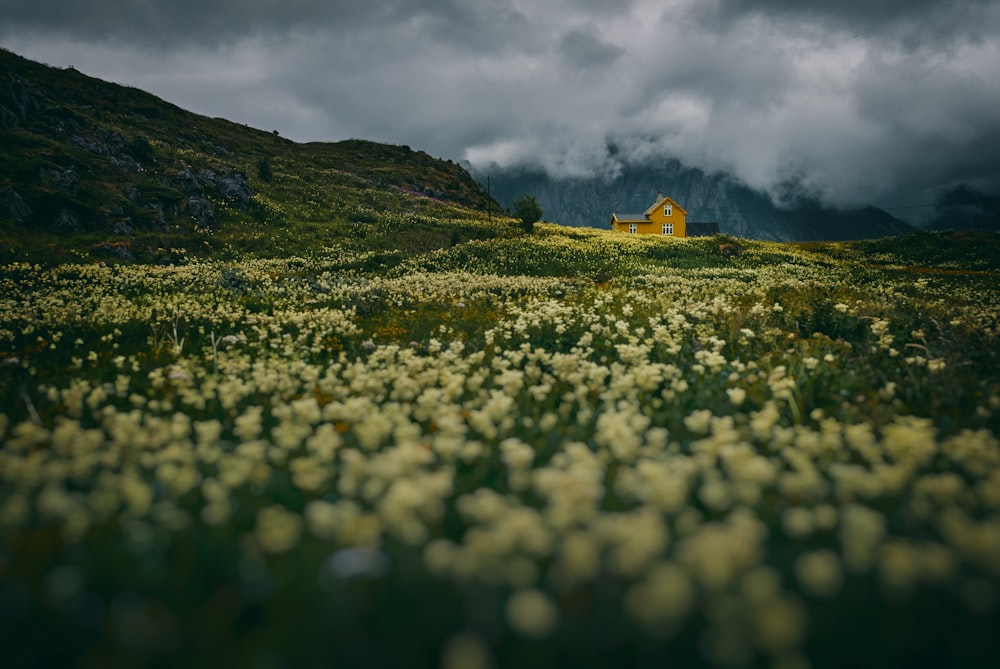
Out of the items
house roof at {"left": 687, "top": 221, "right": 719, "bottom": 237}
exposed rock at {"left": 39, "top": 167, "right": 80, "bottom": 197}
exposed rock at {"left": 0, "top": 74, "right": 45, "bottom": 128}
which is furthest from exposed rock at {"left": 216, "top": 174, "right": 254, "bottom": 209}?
house roof at {"left": 687, "top": 221, "right": 719, "bottom": 237}

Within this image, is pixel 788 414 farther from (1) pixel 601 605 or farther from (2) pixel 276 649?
(2) pixel 276 649

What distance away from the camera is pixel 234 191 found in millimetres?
37594

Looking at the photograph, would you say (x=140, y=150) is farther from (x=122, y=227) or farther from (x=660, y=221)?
(x=660, y=221)

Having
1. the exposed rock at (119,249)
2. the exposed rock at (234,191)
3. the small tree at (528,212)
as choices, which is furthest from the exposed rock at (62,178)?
the small tree at (528,212)

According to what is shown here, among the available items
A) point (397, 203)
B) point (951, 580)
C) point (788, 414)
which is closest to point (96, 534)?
point (951, 580)

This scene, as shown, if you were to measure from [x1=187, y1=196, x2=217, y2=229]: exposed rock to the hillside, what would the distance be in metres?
0.08

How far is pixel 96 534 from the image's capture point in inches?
117

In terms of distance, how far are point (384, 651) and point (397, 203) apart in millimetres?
57046

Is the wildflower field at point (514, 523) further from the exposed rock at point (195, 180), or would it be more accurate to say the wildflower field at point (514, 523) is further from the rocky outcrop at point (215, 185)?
the rocky outcrop at point (215, 185)

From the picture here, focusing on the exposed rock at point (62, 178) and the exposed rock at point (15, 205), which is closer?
the exposed rock at point (15, 205)

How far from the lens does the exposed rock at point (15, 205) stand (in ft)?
74.1

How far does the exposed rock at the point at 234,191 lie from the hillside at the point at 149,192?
0.12 metres

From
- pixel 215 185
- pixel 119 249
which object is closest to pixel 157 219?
pixel 119 249

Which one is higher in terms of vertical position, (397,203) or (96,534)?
(397,203)
